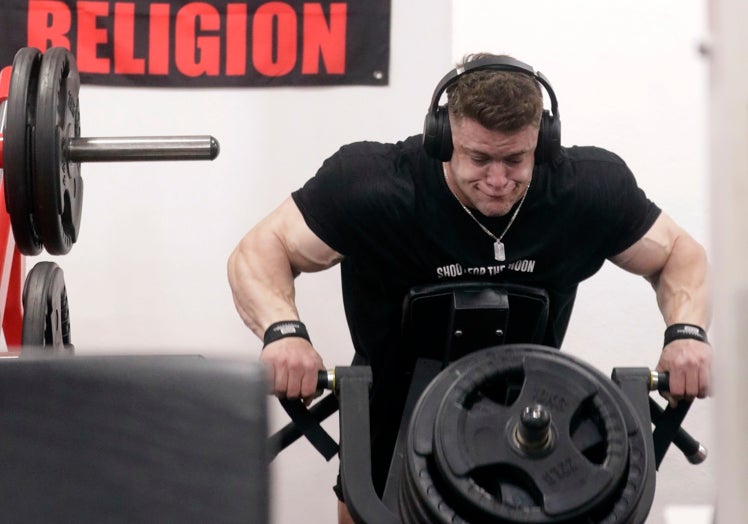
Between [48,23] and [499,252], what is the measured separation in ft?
4.82

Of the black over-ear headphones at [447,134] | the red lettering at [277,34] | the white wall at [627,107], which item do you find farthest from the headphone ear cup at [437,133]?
the red lettering at [277,34]

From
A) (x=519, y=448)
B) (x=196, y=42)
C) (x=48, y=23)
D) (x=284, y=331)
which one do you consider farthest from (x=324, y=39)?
(x=519, y=448)

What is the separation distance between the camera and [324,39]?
8.30 feet

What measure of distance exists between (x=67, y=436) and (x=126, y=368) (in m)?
0.06

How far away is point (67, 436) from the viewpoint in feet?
2.03

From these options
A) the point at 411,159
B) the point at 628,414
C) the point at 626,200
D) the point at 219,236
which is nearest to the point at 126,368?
the point at 628,414

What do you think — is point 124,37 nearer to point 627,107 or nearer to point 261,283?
point 261,283

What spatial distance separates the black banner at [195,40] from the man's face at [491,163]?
3.19ft

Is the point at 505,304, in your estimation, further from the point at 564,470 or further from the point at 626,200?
the point at 626,200

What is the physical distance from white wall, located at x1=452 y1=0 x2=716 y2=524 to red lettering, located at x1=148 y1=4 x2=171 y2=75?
2.59 ft

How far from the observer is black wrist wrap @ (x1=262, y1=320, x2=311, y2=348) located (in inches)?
59.4

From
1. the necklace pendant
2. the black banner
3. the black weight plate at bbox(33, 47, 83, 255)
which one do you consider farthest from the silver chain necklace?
the black banner

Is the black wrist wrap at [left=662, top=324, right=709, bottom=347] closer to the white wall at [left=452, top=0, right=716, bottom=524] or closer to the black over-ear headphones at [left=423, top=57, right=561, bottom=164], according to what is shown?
the black over-ear headphones at [left=423, top=57, right=561, bottom=164]

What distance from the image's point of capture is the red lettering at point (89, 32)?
256 cm
